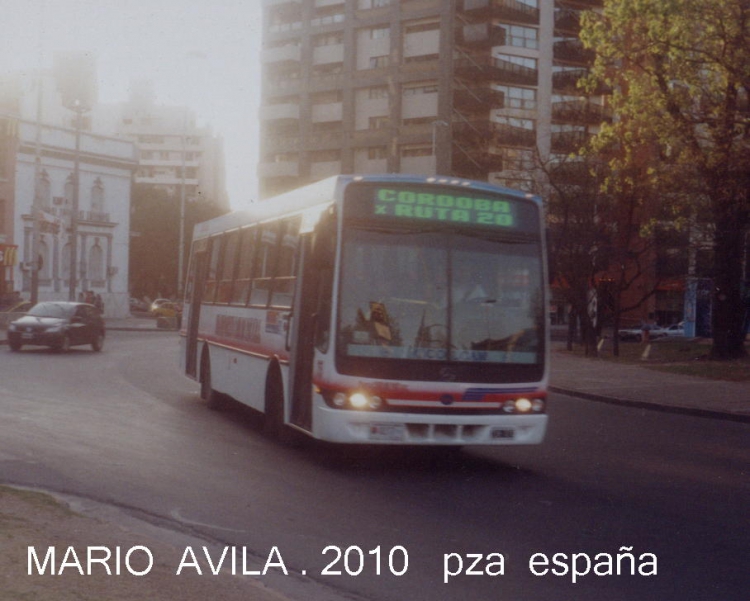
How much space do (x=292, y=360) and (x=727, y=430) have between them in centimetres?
802

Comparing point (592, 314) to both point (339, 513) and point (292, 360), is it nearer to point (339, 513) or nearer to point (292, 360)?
point (292, 360)

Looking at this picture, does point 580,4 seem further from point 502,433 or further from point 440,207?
point 502,433

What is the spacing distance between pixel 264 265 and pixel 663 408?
9.32 meters

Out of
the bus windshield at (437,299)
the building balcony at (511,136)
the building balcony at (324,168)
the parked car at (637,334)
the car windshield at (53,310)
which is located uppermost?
the building balcony at (511,136)

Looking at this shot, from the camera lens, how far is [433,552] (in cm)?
775

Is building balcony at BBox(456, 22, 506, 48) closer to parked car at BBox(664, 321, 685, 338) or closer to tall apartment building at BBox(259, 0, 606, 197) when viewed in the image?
tall apartment building at BBox(259, 0, 606, 197)

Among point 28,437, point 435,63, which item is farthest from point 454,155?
point 28,437

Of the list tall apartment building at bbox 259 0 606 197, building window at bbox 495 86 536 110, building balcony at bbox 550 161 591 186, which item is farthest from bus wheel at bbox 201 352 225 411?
building window at bbox 495 86 536 110

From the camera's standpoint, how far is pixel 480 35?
2869 inches

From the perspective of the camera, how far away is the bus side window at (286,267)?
12883mm

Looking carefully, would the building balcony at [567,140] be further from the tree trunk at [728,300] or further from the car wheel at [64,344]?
the car wheel at [64,344]

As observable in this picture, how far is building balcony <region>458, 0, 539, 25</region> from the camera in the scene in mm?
73125

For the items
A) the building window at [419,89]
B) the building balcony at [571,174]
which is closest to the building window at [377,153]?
the building window at [419,89]

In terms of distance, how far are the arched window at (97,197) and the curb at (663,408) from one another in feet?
185
